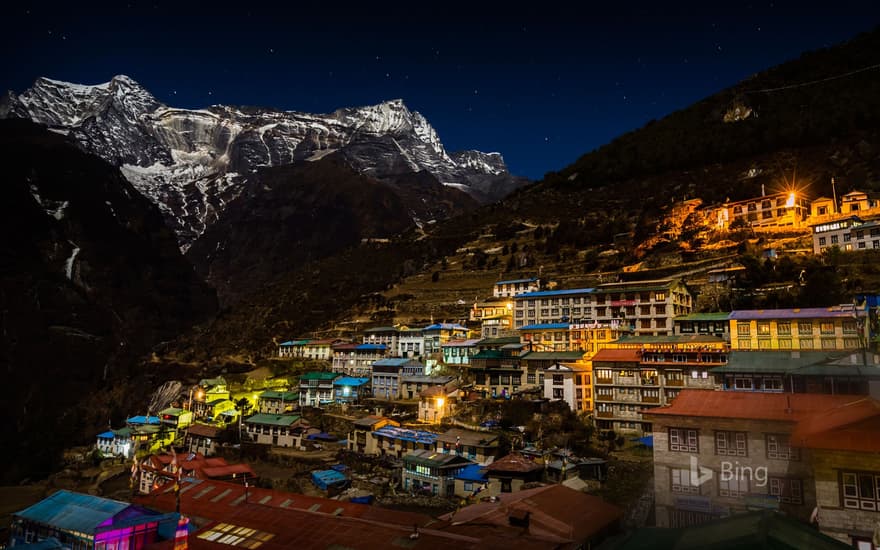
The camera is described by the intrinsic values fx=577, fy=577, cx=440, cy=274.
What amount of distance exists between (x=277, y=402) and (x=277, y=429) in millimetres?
10401

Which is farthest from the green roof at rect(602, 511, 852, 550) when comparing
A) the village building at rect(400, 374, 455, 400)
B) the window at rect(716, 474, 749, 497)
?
the village building at rect(400, 374, 455, 400)

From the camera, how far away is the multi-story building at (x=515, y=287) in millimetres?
71438

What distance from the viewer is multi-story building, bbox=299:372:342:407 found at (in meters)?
65.2

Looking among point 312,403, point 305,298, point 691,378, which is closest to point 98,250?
point 305,298

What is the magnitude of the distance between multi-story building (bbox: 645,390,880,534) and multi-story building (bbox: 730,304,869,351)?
17.7 metres

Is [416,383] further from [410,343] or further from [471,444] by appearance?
[471,444]

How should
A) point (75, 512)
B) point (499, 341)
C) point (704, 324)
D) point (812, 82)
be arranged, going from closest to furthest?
point (75, 512) < point (704, 324) < point (499, 341) < point (812, 82)

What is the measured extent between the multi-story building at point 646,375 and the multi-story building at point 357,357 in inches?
1250

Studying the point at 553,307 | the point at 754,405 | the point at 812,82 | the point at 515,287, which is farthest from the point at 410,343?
the point at 812,82

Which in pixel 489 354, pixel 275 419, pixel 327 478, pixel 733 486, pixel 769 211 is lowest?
pixel 327 478

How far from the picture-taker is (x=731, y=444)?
880 inches

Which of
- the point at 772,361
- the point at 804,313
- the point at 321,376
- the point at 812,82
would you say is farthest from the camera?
the point at 812,82

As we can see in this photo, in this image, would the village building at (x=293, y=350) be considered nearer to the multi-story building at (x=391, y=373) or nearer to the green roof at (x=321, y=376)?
the green roof at (x=321, y=376)

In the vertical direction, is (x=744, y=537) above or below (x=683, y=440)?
below
